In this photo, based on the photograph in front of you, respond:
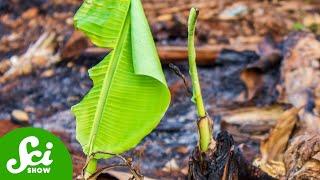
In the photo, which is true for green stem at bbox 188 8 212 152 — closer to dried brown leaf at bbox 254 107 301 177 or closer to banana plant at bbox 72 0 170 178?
banana plant at bbox 72 0 170 178

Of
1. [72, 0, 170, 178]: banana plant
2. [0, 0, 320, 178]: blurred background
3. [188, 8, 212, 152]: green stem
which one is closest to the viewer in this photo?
[188, 8, 212, 152]: green stem

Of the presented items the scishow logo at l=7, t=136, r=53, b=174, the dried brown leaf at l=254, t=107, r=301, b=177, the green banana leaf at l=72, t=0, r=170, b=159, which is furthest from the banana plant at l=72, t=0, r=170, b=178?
the dried brown leaf at l=254, t=107, r=301, b=177

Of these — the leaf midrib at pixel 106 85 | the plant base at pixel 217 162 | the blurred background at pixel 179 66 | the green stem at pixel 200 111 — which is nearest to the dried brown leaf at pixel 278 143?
the blurred background at pixel 179 66

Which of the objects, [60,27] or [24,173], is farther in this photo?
[60,27]

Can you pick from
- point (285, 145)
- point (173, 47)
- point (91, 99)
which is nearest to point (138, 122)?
point (91, 99)

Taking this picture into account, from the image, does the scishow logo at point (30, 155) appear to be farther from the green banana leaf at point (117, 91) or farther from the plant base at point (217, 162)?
the plant base at point (217, 162)

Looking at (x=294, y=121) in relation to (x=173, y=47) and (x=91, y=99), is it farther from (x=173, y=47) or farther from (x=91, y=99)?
(x=173, y=47)
